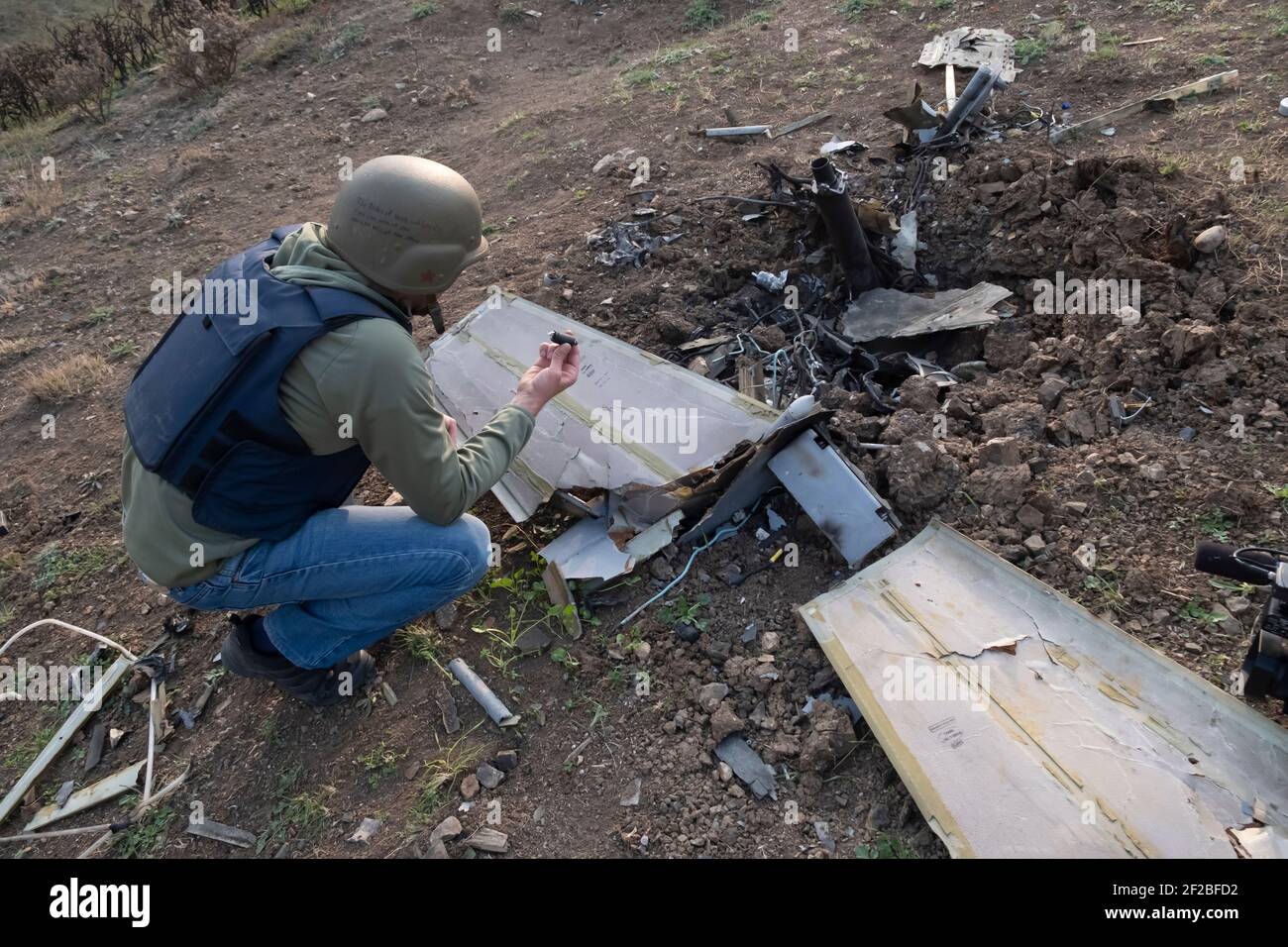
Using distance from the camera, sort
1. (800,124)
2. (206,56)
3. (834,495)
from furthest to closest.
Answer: (206,56) → (800,124) → (834,495)

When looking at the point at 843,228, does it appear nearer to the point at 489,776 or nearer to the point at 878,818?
the point at 878,818

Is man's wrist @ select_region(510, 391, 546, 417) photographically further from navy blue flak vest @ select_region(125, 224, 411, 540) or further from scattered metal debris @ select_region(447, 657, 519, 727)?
scattered metal debris @ select_region(447, 657, 519, 727)

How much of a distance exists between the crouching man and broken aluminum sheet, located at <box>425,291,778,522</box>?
596mm

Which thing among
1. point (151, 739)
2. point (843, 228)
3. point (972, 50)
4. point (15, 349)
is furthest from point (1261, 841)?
point (15, 349)

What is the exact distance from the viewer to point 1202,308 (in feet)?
10.3

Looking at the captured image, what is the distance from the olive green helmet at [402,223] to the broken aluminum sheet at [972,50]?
4517 mm

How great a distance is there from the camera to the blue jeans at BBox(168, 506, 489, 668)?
2279 millimetres

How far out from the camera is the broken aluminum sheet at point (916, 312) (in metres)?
3.50

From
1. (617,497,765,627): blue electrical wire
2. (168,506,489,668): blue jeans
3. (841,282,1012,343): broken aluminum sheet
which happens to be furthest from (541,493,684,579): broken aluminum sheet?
(841,282,1012,343): broken aluminum sheet

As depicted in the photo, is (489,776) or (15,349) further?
(15,349)

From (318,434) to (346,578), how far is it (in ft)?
1.64

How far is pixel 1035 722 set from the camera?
2.12 m

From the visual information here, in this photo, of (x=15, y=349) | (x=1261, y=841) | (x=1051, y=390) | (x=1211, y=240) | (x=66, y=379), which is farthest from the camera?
(x=15, y=349)

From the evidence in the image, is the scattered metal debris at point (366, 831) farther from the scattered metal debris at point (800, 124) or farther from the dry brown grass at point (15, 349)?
the dry brown grass at point (15, 349)
